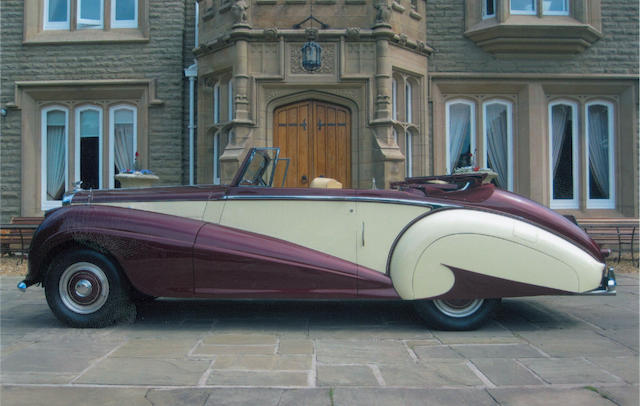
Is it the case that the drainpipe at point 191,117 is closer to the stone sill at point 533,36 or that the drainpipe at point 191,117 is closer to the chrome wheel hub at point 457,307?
the stone sill at point 533,36

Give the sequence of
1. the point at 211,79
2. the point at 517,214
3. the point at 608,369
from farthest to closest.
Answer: the point at 211,79
the point at 517,214
the point at 608,369

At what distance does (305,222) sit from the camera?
15.0ft

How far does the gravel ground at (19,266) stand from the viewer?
837 cm

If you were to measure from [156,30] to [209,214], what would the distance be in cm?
742

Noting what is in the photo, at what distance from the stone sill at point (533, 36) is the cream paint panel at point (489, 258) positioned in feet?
22.5

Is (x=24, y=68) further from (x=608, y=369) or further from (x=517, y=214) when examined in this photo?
(x=608, y=369)

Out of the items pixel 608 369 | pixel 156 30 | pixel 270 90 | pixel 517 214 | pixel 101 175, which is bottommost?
pixel 608 369

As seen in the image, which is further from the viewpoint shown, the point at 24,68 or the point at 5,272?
the point at 24,68

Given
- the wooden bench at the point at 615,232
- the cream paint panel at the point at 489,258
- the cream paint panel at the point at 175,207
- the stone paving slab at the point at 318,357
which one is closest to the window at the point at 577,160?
the wooden bench at the point at 615,232

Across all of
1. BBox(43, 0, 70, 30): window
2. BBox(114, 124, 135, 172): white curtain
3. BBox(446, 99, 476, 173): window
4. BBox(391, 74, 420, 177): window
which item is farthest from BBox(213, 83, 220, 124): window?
BBox(446, 99, 476, 173): window

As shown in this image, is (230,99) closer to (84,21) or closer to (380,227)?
(84,21)

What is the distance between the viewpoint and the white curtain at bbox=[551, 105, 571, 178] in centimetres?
1078

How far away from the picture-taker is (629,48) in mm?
10633

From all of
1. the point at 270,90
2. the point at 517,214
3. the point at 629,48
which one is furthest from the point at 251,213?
the point at 629,48
